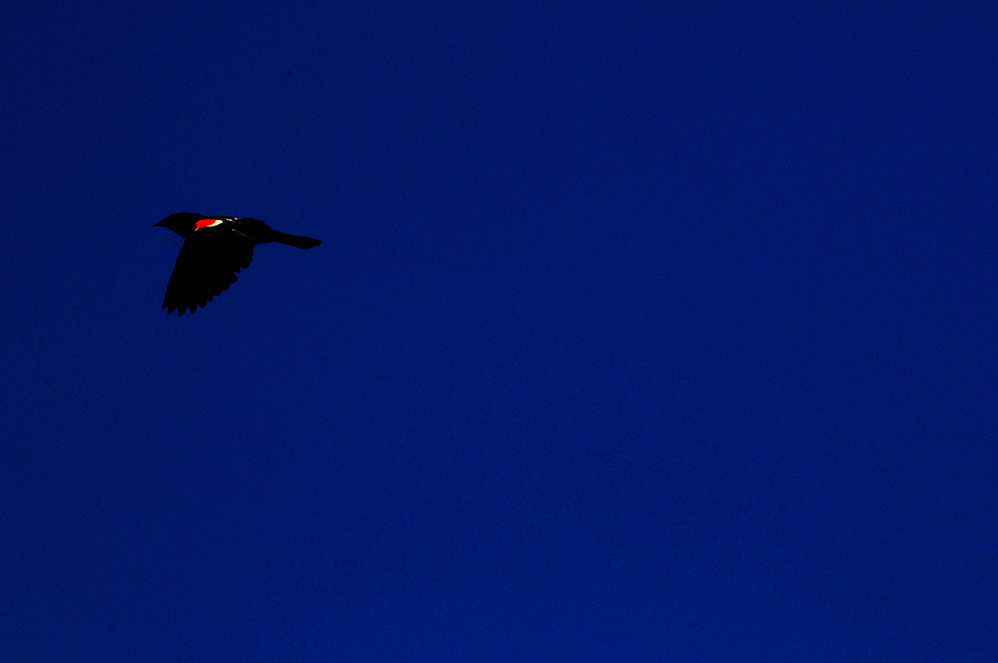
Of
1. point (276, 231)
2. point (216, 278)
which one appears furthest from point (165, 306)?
point (276, 231)

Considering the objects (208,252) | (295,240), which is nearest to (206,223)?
(208,252)

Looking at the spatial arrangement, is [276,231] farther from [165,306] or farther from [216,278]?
[165,306]

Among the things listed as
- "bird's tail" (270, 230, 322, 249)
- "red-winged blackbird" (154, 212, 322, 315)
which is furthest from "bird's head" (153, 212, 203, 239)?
"bird's tail" (270, 230, 322, 249)

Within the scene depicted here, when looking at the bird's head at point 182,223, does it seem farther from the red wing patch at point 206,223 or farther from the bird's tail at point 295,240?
the bird's tail at point 295,240

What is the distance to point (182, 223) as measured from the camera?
14.3ft

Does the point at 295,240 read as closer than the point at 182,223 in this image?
Yes

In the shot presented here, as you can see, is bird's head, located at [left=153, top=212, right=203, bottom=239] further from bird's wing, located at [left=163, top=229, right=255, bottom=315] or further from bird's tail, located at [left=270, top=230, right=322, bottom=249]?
bird's tail, located at [left=270, top=230, right=322, bottom=249]

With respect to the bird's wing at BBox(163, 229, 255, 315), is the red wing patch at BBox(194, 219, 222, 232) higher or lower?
higher

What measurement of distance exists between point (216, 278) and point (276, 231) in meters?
0.42

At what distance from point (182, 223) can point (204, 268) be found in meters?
0.26

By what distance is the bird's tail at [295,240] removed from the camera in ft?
13.9

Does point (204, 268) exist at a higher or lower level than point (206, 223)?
lower

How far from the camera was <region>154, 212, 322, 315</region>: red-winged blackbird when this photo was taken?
4.30 meters

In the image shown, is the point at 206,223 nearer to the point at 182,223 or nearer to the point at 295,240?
the point at 182,223
